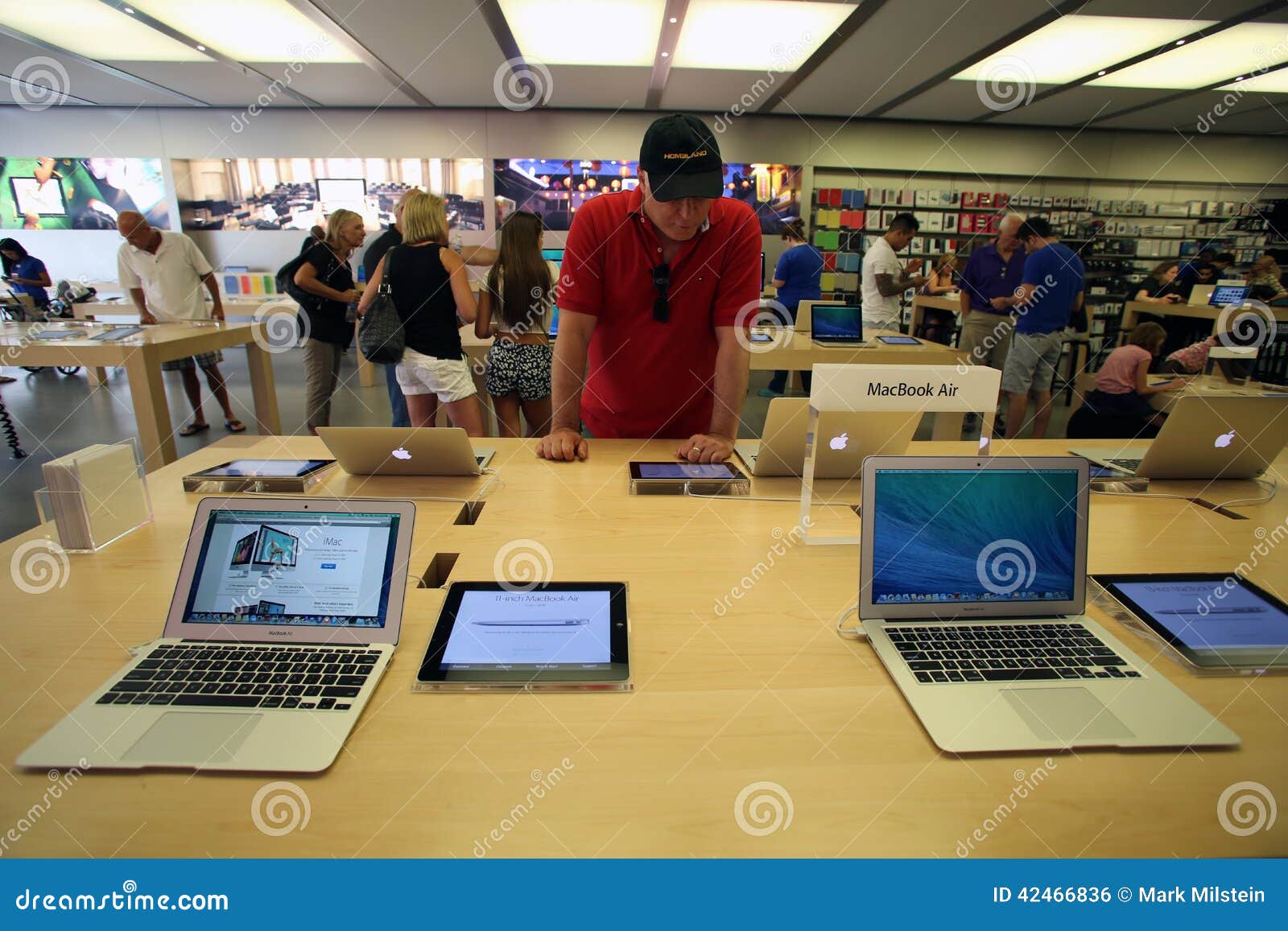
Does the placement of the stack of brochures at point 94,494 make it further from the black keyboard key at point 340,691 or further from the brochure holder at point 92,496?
the black keyboard key at point 340,691

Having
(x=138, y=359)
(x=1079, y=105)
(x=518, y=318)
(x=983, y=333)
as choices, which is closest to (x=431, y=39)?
(x=518, y=318)

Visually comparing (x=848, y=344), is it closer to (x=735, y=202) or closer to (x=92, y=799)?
(x=735, y=202)

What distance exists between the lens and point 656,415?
225 centimetres

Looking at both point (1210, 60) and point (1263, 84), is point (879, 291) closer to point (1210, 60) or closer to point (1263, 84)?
point (1210, 60)

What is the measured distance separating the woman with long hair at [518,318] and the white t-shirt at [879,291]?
127 inches

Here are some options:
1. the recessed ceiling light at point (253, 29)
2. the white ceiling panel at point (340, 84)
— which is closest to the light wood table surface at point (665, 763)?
the recessed ceiling light at point (253, 29)

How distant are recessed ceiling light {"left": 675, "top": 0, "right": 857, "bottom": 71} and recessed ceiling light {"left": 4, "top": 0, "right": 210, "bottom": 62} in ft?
14.7

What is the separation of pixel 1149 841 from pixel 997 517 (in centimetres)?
54

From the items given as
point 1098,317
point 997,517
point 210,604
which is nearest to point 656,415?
point 997,517

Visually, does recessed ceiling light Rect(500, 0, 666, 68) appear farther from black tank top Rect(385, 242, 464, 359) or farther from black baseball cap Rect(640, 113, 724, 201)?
black baseball cap Rect(640, 113, 724, 201)

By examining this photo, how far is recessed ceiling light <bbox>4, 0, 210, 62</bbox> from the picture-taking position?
16.2 ft

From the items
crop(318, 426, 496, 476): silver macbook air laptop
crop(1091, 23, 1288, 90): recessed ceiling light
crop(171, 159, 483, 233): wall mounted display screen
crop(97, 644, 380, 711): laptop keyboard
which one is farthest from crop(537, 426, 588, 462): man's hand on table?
crop(171, 159, 483, 233): wall mounted display screen

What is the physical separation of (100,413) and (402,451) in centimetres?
553

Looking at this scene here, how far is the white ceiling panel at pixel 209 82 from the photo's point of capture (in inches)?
256
